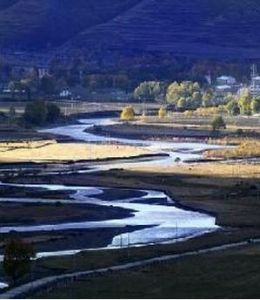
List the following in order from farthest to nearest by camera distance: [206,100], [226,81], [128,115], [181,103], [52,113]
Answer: [226,81] → [181,103] → [206,100] → [52,113] → [128,115]

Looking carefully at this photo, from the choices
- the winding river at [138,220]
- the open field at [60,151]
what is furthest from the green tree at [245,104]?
the winding river at [138,220]

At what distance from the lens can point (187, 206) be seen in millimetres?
65312

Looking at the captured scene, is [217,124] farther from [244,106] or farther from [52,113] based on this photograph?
[244,106]

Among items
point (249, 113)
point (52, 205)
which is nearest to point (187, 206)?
point (52, 205)

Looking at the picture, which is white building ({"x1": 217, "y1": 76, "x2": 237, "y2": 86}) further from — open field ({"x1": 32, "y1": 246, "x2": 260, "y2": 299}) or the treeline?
open field ({"x1": 32, "y1": 246, "x2": 260, "y2": 299})

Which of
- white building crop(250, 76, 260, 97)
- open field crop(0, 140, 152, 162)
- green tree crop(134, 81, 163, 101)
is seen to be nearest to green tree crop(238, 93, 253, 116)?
white building crop(250, 76, 260, 97)

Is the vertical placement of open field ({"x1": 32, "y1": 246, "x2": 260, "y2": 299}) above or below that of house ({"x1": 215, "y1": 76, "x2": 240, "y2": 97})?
below

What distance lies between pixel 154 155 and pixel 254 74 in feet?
344

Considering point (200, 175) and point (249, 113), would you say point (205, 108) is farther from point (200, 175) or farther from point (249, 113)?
point (200, 175)

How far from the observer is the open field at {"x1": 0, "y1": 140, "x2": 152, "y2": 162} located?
93.3m

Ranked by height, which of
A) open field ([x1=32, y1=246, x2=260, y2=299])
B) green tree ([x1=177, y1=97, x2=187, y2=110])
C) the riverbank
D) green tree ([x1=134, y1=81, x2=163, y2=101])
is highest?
green tree ([x1=134, y1=81, x2=163, y2=101])

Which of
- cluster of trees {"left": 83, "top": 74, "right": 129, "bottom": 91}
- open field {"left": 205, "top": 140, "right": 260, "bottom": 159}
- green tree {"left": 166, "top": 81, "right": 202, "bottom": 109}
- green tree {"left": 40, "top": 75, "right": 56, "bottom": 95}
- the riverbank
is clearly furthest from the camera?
cluster of trees {"left": 83, "top": 74, "right": 129, "bottom": 91}

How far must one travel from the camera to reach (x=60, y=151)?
99125 mm

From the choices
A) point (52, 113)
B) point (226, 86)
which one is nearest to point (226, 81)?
point (226, 86)
